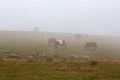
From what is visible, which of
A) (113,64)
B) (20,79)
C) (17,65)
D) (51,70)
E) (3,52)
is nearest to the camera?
(20,79)

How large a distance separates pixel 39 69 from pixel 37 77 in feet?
11.9

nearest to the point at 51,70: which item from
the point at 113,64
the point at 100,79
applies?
the point at 100,79

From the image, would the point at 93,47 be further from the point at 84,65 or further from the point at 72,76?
the point at 72,76

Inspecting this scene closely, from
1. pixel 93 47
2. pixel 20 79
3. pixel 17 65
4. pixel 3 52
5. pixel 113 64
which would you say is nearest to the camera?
pixel 20 79

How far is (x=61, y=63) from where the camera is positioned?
33719 millimetres

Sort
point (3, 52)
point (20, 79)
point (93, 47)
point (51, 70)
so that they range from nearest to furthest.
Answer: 1. point (20, 79)
2. point (51, 70)
3. point (3, 52)
4. point (93, 47)

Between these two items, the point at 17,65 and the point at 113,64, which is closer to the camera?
the point at 17,65

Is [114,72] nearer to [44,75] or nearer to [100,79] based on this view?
[100,79]

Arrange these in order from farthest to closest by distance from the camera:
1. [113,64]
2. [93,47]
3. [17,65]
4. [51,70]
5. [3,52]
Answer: [93,47] < [3,52] < [113,64] < [17,65] < [51,70]

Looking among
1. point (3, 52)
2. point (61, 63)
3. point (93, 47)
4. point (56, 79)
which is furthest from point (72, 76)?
point (93, 47)

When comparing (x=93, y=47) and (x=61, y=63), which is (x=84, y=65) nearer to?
(x=61, y=63)

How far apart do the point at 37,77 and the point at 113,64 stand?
10958 millimetres

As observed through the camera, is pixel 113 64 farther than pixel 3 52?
No

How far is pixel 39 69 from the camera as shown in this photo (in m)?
30.0
